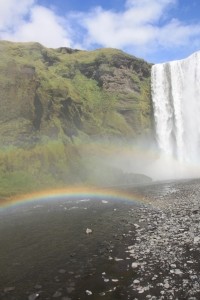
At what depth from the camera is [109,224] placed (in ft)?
92.6

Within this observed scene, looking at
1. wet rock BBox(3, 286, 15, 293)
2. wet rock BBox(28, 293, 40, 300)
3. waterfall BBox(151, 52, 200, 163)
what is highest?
waterfall BBox(151, 52, 200, 163)

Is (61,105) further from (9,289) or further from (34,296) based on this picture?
(34,296)

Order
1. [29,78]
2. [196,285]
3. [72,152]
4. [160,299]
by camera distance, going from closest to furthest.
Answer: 1. [160,299]
2. [196,285]
3. [72,152]
4. [29,78]

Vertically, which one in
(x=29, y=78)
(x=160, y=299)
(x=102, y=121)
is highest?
(x=29, y=78)

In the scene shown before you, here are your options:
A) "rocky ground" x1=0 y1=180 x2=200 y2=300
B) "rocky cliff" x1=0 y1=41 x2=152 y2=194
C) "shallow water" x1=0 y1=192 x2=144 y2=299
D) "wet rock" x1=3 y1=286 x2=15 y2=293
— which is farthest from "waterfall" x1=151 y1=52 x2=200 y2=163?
"wet rock" x1=3 y1=286 x2=15 y2=293

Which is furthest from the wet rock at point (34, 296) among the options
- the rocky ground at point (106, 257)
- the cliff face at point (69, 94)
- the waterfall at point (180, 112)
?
the waterfall at point (180, 112)

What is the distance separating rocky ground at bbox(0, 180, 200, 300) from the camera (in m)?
14.4

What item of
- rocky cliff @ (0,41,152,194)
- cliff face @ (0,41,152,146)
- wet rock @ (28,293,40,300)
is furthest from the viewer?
cliff face @ (0,41,152,146)

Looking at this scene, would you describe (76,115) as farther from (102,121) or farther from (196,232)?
(196,232)

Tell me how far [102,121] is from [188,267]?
254 ft

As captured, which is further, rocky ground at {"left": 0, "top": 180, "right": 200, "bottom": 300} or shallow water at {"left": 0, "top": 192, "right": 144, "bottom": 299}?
shallow water at {"left": 0, "top": 192, "right": 144, "bottom": 299}

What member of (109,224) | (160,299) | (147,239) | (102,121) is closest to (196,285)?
(160,299)

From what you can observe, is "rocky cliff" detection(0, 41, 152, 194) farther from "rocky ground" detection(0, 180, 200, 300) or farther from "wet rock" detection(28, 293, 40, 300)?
"wet rock" detection(28, 293, 40, 300)

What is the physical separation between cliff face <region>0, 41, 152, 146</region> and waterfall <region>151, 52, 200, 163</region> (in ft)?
18.2
